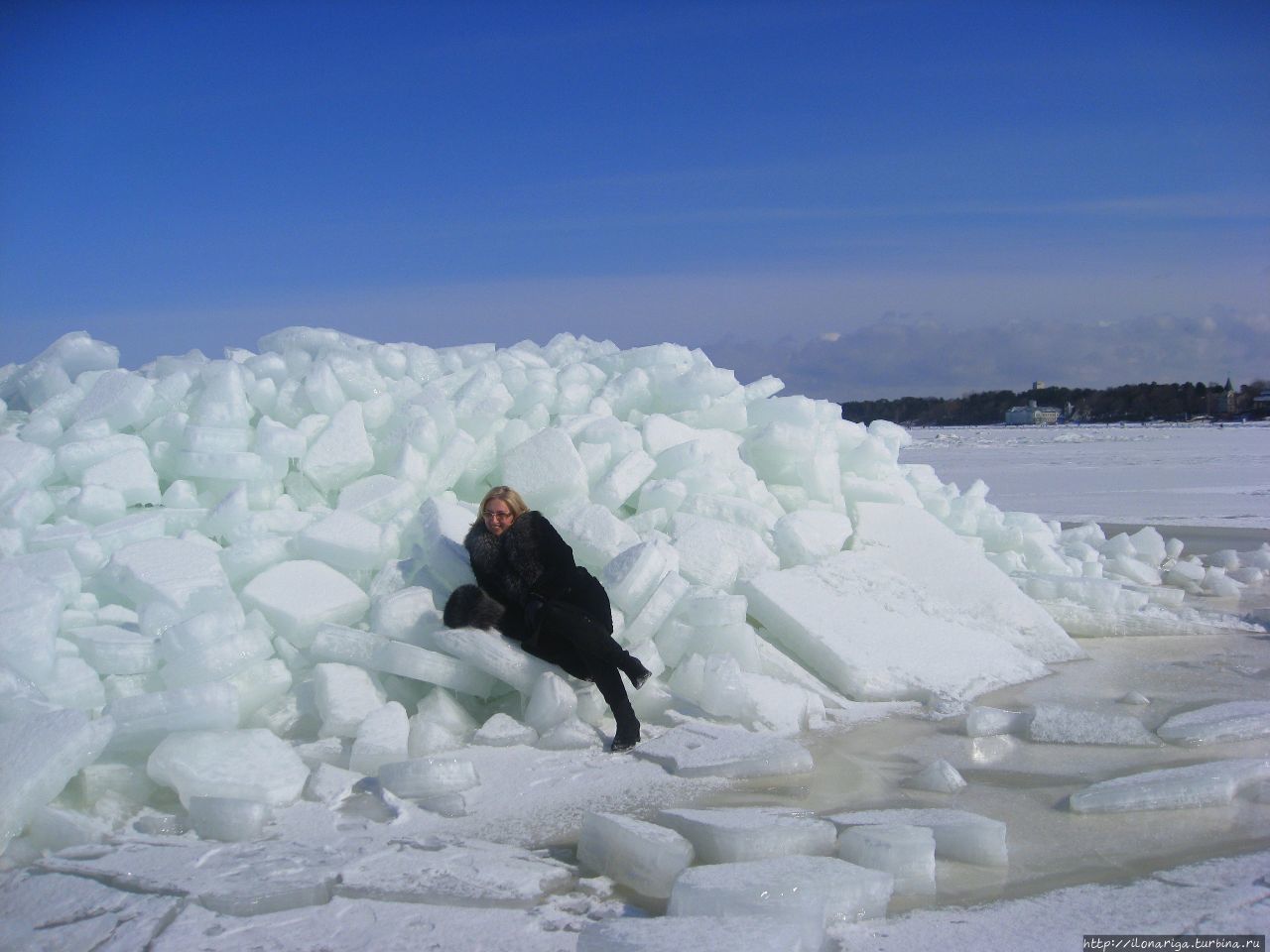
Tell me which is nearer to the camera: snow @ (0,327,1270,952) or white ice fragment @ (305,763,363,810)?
snow @ (0,327,1270,952)

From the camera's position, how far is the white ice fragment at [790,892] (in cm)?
248

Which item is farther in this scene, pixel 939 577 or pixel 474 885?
pixel 939 577

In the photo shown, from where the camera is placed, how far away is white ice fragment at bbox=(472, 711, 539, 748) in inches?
157

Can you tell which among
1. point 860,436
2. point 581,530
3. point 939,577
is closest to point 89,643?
point 581,530

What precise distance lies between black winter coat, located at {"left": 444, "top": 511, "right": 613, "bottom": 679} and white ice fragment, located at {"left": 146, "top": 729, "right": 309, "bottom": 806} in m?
0.92

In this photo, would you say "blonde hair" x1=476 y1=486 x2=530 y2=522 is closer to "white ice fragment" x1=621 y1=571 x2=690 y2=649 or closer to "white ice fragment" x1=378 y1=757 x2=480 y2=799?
"white ice fragment" x1=621 y1=571 x2=690 y2=649

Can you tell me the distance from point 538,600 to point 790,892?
1.92m

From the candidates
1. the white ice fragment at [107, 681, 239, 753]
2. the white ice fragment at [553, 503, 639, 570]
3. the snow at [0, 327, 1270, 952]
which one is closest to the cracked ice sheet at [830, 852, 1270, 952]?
the snow at [0, 327, 1270, 952]

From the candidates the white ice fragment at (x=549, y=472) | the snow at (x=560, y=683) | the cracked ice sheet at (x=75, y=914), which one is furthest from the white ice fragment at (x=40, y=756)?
the white ice fragment at (x=549, y=472)

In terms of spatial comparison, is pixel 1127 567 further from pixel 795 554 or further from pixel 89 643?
pixel 89 643

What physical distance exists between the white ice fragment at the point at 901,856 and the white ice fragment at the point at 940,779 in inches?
26.7

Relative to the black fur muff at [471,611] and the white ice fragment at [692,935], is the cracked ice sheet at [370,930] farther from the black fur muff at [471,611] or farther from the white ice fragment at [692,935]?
the black fur muff at [471,611]

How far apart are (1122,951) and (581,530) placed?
3.04 m

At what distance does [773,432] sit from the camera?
20.6 feet
